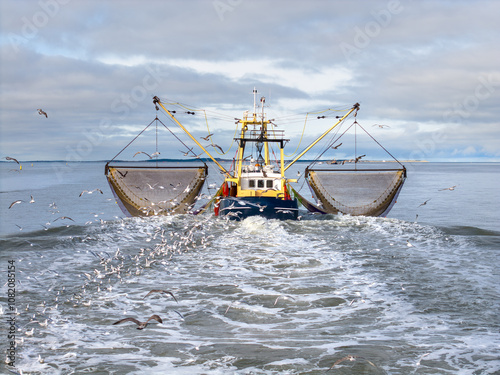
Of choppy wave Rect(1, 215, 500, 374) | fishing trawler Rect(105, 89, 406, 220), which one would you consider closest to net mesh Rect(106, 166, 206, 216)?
fishing trawler Rect(105, 89, 406, 220)

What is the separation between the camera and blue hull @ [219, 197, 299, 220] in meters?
24.0

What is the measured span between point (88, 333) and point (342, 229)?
17.0m

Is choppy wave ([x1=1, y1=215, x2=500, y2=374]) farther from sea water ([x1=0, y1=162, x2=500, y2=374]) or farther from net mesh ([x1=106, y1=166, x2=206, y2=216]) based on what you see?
net mesh ([x1=106, y1=166, x2=206, y2=216])

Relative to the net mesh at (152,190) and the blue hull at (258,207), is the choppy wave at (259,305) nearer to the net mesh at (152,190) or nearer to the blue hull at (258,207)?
the blue hull at (258,207)

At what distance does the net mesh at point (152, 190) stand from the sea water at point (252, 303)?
628cm

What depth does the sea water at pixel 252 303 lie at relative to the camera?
7.38m

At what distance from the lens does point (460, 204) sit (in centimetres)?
4328

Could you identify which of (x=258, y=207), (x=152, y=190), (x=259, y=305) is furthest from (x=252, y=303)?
(x=152, y=190)

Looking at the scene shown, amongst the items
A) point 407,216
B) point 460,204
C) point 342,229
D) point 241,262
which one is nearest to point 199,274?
point 241,262

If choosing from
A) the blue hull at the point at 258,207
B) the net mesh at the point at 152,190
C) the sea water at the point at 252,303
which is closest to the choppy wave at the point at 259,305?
the sea water at the point at 252,303

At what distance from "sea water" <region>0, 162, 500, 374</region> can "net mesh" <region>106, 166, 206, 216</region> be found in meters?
6.28

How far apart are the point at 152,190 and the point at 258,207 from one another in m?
10.4

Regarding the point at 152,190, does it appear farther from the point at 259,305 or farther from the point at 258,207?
the point at 259,305

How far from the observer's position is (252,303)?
1061 cm
